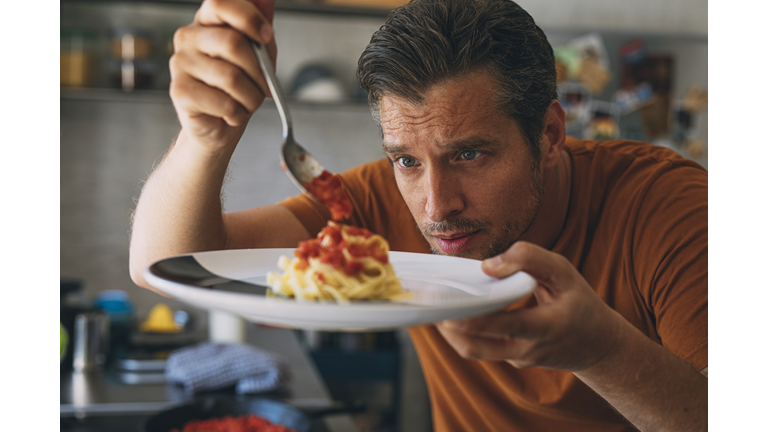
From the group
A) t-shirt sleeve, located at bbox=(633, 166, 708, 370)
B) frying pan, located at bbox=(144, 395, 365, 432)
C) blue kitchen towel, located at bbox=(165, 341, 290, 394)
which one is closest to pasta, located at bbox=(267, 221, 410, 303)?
t-shirt sleeve, located at bbox=(633, 166, 708, 370)

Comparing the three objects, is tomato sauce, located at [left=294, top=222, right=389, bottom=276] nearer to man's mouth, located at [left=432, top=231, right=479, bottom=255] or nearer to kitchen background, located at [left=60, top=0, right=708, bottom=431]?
man's mouth, located at [left=432, top=231, right=479, bottom=255]

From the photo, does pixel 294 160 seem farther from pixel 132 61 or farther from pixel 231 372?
pixel 132 61

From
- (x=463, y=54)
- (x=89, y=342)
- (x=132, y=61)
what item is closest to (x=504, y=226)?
(x=463, y=54)

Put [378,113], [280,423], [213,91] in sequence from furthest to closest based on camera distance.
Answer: [280,423] < [378,113] < [213,91]

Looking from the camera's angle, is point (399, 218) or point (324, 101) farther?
point (324, 101)

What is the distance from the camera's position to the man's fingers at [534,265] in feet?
2.74

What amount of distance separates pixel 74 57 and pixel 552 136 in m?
2.72

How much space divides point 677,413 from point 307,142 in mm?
3125

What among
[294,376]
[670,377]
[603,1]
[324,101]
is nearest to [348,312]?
[670,377]

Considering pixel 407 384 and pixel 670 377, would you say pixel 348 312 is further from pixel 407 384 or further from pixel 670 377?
pixel 407 384

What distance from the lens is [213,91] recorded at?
35.0 inches

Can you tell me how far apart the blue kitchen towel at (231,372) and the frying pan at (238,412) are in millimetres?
274

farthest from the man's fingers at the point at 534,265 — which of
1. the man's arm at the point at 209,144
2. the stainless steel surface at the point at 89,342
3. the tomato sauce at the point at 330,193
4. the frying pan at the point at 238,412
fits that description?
the stainless steel surface at the point at 89,342

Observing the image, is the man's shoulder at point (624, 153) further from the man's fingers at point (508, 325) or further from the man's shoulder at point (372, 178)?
the man's fingers at point (508, 325)
